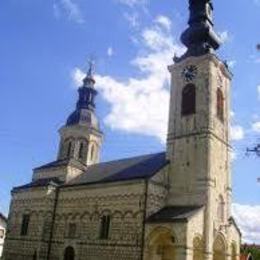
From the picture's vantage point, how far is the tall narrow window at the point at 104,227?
2873 centimetres

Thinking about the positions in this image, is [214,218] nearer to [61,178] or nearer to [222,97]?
[222,97]

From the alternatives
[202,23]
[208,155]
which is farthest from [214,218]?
[202,23]

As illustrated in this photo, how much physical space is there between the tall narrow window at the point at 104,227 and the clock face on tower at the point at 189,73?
12.4 m

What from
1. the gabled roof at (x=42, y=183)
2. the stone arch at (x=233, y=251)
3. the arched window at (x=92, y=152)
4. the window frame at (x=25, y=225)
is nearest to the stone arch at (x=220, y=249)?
the stone arch at (x=233, y=251)

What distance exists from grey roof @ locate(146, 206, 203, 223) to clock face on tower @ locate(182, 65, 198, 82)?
1031 cm

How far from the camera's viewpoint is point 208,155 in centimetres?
2831

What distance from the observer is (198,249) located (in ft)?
86.7

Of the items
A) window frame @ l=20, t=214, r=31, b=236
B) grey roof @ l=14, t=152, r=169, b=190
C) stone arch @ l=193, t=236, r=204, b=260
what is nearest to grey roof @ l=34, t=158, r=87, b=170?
grey roof @ l=14, t=152, r=169, b=190

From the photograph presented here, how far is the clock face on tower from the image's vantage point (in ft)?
103

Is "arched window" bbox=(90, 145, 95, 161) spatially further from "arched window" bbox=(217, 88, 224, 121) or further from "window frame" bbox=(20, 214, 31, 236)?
"arched window" bbox=(217, 88, 224, 121)

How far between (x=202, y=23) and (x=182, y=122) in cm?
876

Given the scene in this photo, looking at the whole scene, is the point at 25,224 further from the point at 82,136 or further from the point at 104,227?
the point at 82,136

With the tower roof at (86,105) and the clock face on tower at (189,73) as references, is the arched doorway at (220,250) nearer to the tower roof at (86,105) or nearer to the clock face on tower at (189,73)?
the clock face on tower at (189,73)

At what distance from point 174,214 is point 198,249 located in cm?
286
